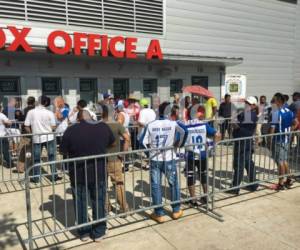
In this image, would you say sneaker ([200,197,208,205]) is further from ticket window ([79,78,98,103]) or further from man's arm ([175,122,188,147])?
ticket window ([79,78,98,103])

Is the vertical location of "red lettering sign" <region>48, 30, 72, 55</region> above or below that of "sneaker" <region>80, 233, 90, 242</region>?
above

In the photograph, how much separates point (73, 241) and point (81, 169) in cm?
108

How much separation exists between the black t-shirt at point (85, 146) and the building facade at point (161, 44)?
647cm

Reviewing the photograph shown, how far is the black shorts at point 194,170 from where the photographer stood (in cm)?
552

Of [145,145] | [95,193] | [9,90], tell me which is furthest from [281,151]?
[9,90]

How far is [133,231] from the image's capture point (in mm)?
4750

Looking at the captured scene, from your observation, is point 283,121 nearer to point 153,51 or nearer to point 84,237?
point 84,237

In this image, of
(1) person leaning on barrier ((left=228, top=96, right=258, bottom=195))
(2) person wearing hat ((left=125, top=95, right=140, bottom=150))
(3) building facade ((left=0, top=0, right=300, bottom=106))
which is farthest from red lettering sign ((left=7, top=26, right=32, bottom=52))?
(1) person leaning on barrier ((left=228, top=96, right=258, bottom=195))

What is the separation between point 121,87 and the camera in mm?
13055

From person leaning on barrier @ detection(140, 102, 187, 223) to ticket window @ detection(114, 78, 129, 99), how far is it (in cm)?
800

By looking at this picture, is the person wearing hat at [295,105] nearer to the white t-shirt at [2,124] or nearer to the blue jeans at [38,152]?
the blue jeans at [38,152]

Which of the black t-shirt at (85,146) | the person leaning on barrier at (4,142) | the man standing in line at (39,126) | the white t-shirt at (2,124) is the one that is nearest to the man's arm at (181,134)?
the black t-shirt at (85,146)

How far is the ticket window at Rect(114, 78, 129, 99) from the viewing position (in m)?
12.9

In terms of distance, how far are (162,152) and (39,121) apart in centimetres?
346
